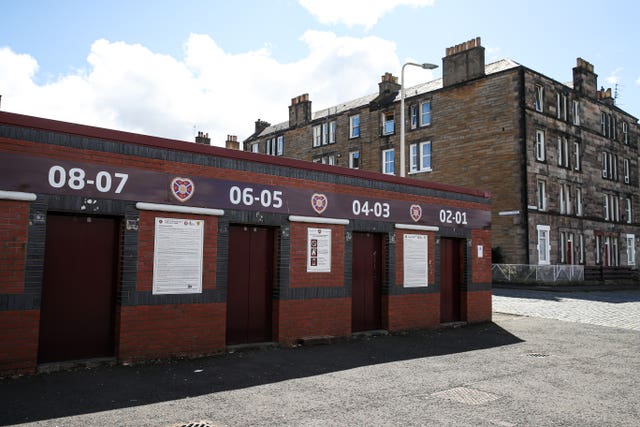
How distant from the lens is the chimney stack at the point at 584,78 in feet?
121

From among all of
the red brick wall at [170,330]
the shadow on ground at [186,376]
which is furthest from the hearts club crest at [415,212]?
the red brick wall at [170,330]

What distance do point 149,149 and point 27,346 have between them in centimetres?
359

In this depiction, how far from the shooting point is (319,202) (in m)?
11.3

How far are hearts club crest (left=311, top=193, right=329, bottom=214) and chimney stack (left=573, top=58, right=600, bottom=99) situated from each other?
106 feet

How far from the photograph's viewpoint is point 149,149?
29.1 feet

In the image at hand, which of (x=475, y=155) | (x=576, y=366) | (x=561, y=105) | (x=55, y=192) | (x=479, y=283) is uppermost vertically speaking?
(x=561, y=105)

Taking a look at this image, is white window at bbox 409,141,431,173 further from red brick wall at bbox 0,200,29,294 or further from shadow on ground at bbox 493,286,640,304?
A: red brick wall at bbox 0,200,29,294

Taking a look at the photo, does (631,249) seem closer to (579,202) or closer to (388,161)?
(579,202)

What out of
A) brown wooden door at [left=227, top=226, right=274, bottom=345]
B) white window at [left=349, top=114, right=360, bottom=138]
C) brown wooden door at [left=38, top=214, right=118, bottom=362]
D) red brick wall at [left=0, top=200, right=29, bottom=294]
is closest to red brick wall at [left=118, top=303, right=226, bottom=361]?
brown wooden door at [left=38, top=214, right=118, bottom=362]

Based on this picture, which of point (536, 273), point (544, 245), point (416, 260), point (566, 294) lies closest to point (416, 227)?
point (416, 260)

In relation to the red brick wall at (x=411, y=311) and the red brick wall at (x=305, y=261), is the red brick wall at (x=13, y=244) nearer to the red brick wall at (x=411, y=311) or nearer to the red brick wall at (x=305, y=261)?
the red brick wall at (x=305, y=261)

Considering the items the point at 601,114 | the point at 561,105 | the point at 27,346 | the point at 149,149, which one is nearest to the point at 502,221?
the point at 561,105

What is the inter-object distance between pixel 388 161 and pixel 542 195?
35.5 ft

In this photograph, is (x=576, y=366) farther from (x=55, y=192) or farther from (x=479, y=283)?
(x=55, y=192)
